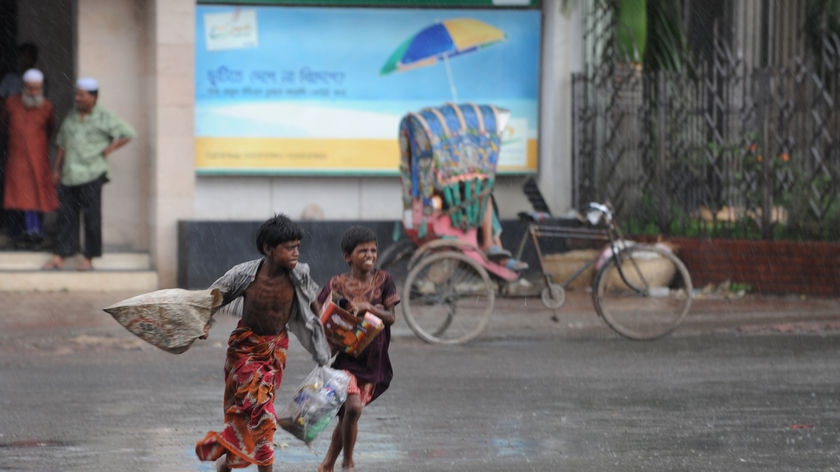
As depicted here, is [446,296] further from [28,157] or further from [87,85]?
[28,157]

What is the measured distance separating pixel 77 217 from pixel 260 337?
9622mm

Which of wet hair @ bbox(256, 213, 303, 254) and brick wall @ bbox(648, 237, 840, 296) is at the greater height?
wet hair @ bbox(256, 213, 303, 254)

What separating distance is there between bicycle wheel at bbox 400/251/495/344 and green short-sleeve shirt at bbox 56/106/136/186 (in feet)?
15.7

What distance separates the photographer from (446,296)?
38.3 ft

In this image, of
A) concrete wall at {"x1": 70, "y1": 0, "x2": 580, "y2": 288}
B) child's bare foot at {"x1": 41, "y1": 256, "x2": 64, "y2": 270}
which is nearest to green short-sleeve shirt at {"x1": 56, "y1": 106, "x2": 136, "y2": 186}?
concrete wall at {"x1": 70, "y1": 0, "x2": 580, "y2": 288}

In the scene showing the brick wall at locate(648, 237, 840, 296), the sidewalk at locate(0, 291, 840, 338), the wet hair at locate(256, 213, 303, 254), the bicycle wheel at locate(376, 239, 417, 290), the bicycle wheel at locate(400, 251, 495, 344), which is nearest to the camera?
the wet hair at locate(256, 213, 303, 254)

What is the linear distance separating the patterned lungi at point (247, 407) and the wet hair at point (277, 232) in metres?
0.39

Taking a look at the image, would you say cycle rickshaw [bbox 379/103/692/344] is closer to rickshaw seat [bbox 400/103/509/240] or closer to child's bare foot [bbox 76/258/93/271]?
rickshaw seat [bbox 400/103/509/240]

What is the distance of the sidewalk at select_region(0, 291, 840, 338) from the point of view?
12578 mm

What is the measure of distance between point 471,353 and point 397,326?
1.78 m

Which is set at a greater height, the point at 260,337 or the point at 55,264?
the point at 260,337

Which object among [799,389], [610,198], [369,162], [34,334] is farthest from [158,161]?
[799,389]

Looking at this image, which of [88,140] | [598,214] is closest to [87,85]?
[88,140]

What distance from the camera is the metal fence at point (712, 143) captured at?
1461 cm
